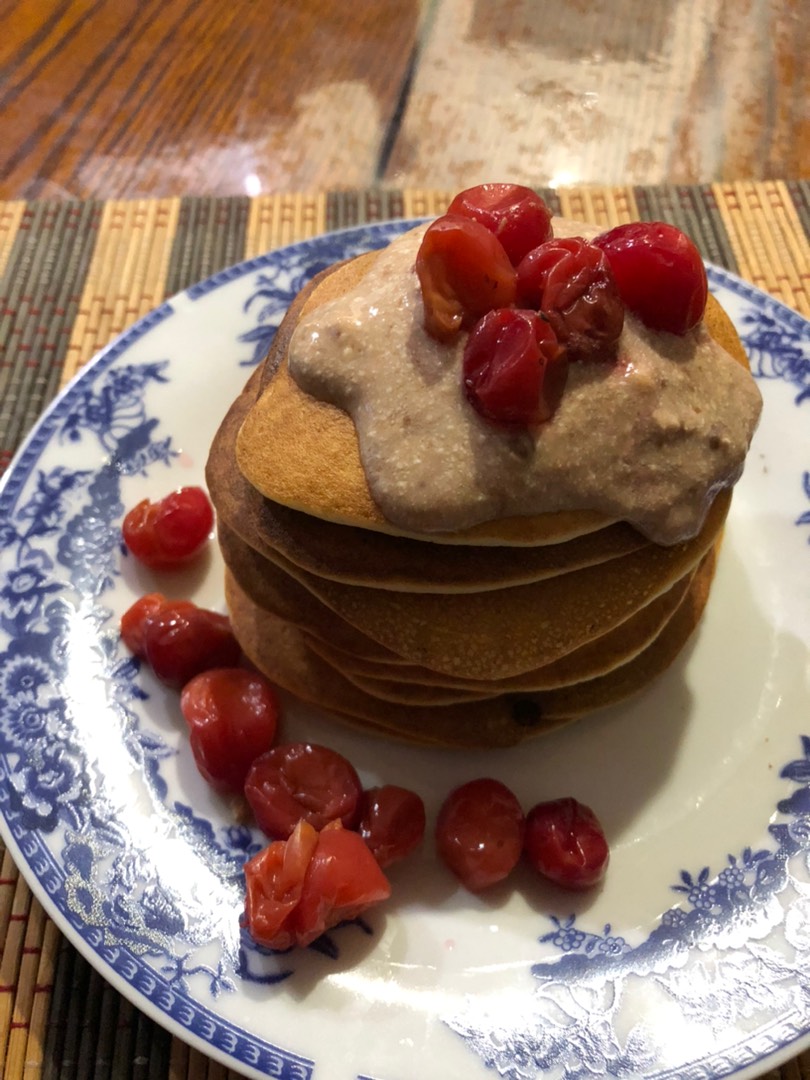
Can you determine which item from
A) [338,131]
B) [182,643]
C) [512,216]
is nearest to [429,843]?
[182,643]

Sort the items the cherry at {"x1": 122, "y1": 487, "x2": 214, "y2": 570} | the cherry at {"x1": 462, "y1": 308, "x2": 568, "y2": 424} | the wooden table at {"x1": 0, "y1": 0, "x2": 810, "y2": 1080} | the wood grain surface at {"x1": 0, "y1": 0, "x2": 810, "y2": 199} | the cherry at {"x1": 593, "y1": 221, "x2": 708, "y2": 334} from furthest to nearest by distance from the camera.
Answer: the wood grain surface at {"x1": 0, "y1": 0, "x2": 810, "y2": 199}
the wooden table at {"x1": 0, "y1": 0, "x2": 810, "y2": 1080}
the cherry at {"x1": 122, "y1": 487, "x2": 214, "y2": 570}
the cherry at {"x1": 593, "y1": 221, "x2": 708, "y2": 334}
the cherry at {"x1": 462, "y1": 308, "x2": 568, "y2": 424}

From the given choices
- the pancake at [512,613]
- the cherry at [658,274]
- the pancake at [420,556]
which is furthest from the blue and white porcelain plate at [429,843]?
the cherry at [658,274]

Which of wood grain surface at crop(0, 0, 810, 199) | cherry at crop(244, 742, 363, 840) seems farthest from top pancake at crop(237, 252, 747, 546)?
wood grain surface at crop(0, 0, 810, 199)

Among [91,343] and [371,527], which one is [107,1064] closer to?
[371,527]

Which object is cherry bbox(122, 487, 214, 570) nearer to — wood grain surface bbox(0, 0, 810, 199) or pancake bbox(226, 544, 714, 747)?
pancake bbox(226, 544, 714, 747)

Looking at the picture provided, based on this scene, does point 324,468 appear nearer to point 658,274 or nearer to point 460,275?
point 460,275
